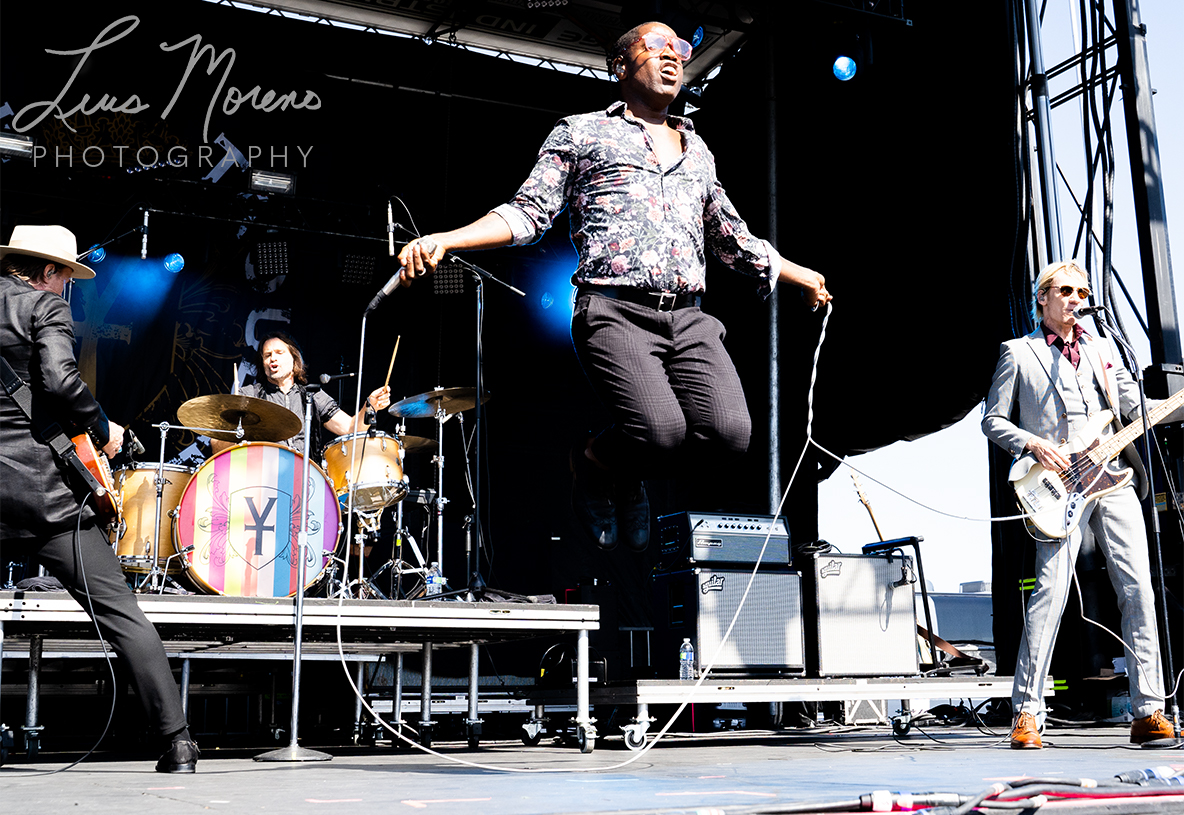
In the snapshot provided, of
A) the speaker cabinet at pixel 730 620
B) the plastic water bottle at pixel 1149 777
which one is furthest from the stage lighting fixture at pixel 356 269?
the plastic water bottle at pixel 1149 777

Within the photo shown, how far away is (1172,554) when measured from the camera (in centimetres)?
531

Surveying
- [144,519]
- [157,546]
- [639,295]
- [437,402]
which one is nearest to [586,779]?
Answer: [639,295]

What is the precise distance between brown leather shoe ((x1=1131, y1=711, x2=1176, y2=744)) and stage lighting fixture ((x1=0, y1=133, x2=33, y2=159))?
838 cm

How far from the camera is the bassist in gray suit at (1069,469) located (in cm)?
409

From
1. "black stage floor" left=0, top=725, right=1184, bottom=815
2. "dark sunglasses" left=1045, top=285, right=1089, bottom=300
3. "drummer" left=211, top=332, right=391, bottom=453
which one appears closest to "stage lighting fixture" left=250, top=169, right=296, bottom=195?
"drummer" left=211, top=332, right=391, bottom=453

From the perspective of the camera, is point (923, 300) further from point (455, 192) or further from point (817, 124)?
Answer: point (455, 192)

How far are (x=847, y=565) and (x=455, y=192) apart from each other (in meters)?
5.92

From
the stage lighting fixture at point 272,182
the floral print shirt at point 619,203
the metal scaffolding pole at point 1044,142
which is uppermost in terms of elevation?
the stage lighting fixture at point 272,182

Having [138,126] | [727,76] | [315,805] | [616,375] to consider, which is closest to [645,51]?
[616,375]

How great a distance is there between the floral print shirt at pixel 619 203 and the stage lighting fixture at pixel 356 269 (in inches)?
271

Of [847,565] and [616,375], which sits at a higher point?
[616,375]

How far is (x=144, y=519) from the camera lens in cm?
563

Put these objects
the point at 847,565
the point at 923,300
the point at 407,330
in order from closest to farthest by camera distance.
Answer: the point at 847,565 → the point at 923,300 → the point at 407,330

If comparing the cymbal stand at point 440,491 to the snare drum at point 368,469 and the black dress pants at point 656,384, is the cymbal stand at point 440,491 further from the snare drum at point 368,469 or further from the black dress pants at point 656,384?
the black dress pants at point 656,384
